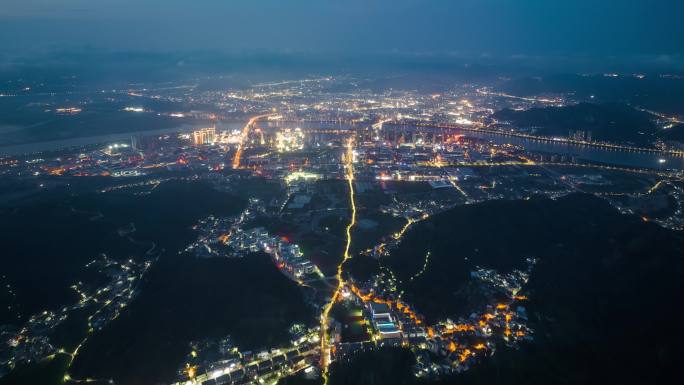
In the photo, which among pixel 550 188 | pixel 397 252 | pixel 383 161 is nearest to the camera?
pixel 397 252

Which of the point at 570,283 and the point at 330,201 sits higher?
the point at 330,201

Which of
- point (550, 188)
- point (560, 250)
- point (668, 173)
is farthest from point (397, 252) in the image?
point (668, 173)

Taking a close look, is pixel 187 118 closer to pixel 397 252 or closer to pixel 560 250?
pixel 397 252

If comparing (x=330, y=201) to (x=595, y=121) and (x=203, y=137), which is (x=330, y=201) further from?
(x=595, y=121)

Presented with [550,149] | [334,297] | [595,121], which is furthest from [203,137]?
[595,121]

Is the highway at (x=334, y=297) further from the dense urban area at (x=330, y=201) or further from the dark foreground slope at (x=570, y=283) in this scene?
the dark foreground slope at (x=570, y=283)
